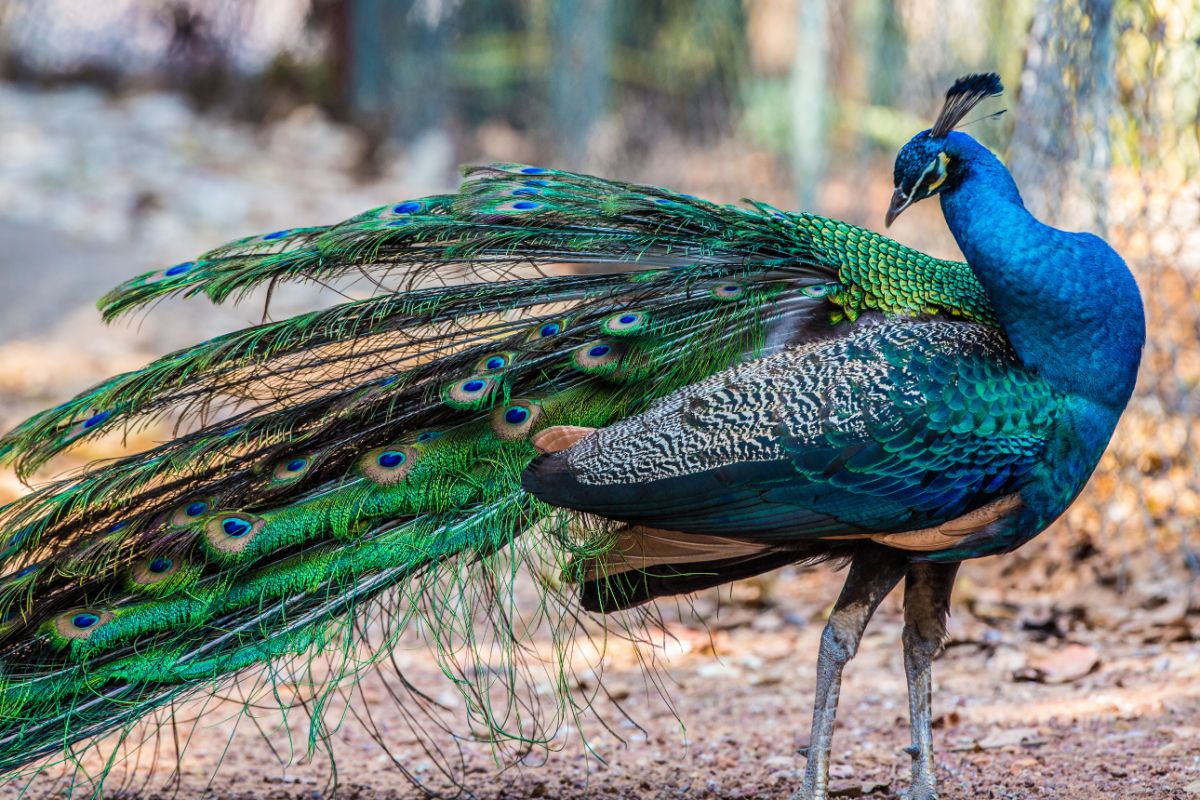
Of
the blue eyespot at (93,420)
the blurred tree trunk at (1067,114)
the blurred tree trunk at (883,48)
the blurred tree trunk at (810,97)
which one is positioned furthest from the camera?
the blurred tree trunk at (883,48)

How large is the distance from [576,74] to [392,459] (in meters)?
8.59

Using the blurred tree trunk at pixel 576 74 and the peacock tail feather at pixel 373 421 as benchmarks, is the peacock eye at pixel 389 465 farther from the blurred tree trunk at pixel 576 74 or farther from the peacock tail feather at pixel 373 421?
the blurred tree trunk at pixel 576 74

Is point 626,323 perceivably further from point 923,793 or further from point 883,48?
point 883,48

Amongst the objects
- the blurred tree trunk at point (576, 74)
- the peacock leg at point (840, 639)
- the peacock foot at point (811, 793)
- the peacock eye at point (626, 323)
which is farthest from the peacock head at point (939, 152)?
the blurred tree trunk at point (576, 74)

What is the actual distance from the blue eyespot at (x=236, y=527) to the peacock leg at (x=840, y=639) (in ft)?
5.61

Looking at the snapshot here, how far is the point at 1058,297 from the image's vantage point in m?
3.62

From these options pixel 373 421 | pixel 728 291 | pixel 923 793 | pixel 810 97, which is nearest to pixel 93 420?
pixel 373 421

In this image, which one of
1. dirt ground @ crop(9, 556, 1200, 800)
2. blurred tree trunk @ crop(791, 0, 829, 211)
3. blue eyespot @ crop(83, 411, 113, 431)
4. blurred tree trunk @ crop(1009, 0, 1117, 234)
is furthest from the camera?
blurred tree trunk @ crop(791, 0, 829, 211)

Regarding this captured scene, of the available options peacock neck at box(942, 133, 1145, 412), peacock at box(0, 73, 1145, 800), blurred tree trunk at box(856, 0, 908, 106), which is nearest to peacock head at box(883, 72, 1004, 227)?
peacock at box(0, 73, 1145, 800)

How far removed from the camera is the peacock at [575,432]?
140 inches

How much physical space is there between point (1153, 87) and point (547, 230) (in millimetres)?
3341

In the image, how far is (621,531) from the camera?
12.8 feet

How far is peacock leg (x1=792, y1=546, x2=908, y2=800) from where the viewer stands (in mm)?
3807

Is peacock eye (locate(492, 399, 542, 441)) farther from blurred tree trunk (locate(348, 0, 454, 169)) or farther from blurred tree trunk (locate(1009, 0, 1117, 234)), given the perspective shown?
blurred tree trunk (locate(348, 0, 454, 169))
